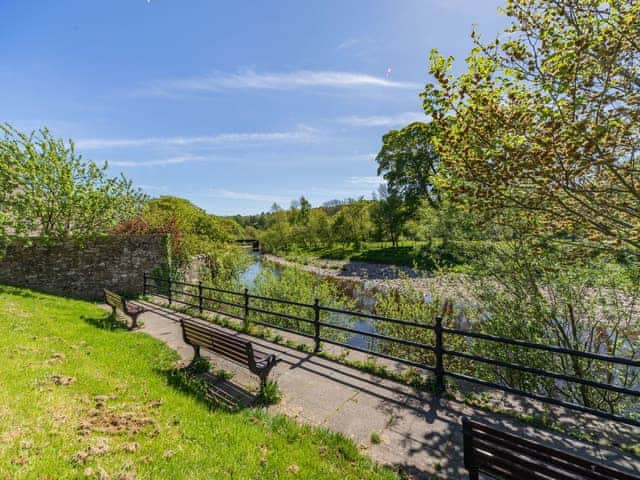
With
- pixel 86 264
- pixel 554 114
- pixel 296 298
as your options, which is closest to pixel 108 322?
pixel 296 298

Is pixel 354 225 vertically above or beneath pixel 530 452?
above

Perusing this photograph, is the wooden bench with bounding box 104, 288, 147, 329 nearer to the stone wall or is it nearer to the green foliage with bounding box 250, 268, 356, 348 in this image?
the green foliage with bounding box 250, 268, 356, 348

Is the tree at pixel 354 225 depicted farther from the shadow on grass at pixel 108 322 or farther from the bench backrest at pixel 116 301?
the shadow on grass at pixel 108 322

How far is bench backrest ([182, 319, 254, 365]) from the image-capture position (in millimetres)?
3856

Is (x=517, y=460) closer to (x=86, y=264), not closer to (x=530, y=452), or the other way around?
(x=530, y=452)

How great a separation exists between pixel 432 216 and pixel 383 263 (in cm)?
2304

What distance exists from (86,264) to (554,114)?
15248 mm

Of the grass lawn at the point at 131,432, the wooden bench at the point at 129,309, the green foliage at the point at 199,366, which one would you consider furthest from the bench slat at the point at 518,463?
the wooden bench at the point at 129,309

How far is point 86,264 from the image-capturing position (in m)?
11.7

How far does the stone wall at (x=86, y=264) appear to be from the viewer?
36.0ft

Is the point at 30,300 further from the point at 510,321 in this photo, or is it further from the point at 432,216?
the point at 510,321

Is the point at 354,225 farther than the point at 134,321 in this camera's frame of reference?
Yes

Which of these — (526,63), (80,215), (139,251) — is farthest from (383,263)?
(526,63)

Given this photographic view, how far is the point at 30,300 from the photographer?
847cm
